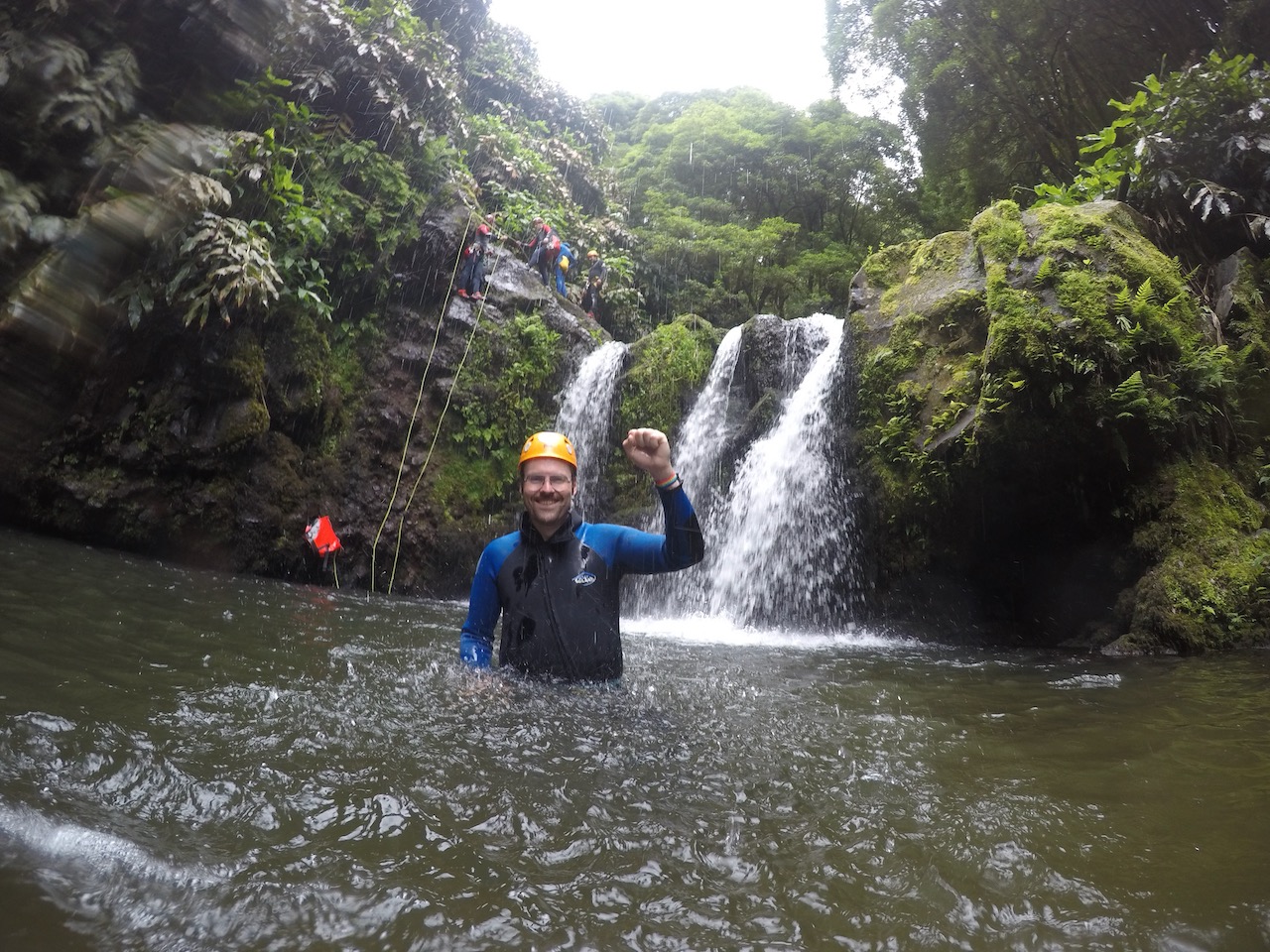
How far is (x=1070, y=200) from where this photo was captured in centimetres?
876

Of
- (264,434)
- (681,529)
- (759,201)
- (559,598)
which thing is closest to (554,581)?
(559,598)

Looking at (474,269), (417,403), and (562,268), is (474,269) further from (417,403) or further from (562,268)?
(417,403)

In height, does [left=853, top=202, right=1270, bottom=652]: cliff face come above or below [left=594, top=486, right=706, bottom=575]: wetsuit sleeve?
above

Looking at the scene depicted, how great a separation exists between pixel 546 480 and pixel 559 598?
1.74ft

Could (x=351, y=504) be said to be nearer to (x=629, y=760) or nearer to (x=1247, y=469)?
(x=629, y=760)

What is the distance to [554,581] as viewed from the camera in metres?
3.31

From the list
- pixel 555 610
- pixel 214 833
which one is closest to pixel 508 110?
pixel 555 610

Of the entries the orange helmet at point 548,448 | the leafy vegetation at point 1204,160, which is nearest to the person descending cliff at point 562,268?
the leafy vegetation at point 1204,160

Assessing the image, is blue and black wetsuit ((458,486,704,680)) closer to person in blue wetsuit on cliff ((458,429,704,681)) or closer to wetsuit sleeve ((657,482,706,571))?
person in blue wetsuit on cliff ((458,429,704,681))

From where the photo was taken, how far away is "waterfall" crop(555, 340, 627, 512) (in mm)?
10773

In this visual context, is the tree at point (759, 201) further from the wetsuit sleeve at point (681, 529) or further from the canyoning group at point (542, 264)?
the wetsuit sleeve at point (681, 529)

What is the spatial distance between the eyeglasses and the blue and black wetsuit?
0.20m

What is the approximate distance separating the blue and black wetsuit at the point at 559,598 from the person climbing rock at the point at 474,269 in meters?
8.79

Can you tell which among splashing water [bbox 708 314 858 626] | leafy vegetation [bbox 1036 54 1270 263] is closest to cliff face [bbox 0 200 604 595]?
splashing water [bbox 708 314 858 626]
